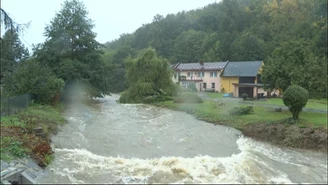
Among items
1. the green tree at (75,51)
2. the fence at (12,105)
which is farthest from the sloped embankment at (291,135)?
the green tree at (75,51)

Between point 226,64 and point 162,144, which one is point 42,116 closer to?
point 162,144

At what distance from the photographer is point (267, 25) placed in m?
82.6

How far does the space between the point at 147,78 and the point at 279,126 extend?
23.9 m

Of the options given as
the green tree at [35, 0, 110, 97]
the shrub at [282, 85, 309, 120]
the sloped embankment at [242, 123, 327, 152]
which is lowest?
the sloped embankment at [242, 123, 327, 152]

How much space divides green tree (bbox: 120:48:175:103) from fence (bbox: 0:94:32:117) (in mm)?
17625

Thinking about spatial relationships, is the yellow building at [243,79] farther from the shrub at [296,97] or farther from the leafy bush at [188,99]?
the shrub at [296,97]

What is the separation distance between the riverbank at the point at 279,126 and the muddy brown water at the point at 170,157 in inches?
37.1

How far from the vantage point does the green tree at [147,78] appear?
42.1 metres

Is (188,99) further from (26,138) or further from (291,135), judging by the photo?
(26,138)

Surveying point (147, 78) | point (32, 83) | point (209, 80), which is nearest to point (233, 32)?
point (209, 80)

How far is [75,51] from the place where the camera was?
45031 millimetres

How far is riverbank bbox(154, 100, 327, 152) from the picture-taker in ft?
61.4

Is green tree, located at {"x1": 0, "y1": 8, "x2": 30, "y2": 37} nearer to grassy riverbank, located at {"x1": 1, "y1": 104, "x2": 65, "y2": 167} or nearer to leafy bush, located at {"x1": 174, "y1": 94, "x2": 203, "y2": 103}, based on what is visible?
grassy riverbank, located at {"x1": 1, "y1": 104, "x2": 65, "y2": 167}

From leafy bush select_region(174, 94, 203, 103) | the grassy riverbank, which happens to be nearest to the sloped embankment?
the grassy riverbank
